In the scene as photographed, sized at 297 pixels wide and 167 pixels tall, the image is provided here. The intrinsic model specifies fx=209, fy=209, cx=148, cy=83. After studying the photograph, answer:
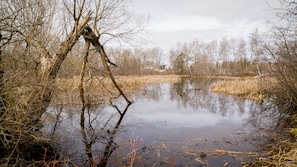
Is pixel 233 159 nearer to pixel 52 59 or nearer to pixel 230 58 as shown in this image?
pixel 52 59

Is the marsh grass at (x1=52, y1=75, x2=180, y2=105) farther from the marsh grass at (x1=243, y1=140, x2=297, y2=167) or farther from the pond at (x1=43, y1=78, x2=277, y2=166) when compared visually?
the marsh grass at (x1=243, y1=140, x2=297, y2=167)

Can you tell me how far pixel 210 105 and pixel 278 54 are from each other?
4705mm

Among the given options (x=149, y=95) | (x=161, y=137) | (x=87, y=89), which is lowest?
(x=161, y=137)

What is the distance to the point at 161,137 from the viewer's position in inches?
249

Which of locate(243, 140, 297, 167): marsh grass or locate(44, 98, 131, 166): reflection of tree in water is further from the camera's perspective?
locate(44, 98, 131, 166): reflection of tree in water

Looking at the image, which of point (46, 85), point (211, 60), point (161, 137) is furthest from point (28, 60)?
point (211, 60)

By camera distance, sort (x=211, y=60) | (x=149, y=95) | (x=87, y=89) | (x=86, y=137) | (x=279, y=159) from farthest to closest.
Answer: (x=211, y=60), (x=149, y=95), (x=87, y=89), (x=86, y=137), (x=279, y=159)

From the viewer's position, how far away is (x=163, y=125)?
25.7 feet

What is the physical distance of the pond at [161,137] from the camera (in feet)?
15.3

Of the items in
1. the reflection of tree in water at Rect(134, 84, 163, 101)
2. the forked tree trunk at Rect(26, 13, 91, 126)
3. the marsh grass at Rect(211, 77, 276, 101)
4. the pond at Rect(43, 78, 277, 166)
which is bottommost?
the pond at Rect(43, 78, 277, 166)

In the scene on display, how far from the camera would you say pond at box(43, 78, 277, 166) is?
466 cm

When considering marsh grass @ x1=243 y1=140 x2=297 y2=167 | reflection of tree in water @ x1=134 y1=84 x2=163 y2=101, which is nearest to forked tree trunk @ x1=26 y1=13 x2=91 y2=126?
marsh grass @ x1=243 y1=140 x2=297 y2=167

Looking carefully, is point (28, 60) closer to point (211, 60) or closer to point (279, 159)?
point (279, 159)

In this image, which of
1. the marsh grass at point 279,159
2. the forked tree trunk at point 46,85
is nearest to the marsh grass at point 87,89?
the forked tree trunk at point 46,85
